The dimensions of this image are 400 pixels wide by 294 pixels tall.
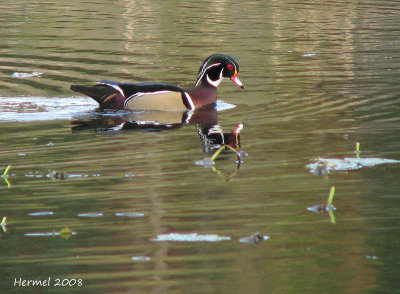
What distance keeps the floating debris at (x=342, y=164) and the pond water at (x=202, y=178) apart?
1.2 inches

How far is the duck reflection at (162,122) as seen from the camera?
11148 mm

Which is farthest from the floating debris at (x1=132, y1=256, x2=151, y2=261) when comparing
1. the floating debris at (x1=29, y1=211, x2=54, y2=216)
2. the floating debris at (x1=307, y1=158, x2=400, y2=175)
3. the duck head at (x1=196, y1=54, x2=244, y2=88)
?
the duck head at (x1=196, y1=54, x2=244, y2=88)

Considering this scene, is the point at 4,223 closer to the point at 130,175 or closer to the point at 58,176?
the point at 58,176

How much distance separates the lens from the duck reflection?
439 inches

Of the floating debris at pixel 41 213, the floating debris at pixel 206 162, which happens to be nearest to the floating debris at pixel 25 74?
the floating debris at pixel 206 162

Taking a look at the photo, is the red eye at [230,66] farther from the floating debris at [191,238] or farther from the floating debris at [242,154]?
the floating debris at [191,238]

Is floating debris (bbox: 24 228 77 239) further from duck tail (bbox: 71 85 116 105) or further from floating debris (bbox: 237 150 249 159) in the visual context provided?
duck tail (bbox: 71 85 116 105)

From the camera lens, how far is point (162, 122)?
41.4 feet

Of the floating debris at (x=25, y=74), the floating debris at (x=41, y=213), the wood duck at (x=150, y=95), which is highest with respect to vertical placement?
the floating debris at (x=41, y=213)

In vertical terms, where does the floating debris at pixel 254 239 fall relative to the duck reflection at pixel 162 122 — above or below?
above

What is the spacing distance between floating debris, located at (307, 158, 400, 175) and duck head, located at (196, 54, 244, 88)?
5.27 meters

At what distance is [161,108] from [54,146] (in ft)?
11.4

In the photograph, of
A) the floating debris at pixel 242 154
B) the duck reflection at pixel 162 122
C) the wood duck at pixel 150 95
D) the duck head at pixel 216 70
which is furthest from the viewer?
the duck head at pixel 216 70

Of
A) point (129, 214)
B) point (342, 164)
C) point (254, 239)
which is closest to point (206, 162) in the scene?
point (342, 164)
